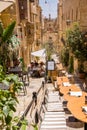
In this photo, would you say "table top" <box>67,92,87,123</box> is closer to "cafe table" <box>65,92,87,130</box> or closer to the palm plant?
"cafe table" <box>65,92,87,130</box>

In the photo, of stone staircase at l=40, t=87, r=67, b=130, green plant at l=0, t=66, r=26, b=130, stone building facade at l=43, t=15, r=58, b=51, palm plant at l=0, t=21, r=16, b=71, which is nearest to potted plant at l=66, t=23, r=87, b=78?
stone staircase at l=40, t=87, r=67, b=130

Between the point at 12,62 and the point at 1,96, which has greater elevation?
the point at 1,96

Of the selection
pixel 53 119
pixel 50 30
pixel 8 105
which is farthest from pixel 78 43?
pixel 50 30

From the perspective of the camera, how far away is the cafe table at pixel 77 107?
Answer: 9.06 meters

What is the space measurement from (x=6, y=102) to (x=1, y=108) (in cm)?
7

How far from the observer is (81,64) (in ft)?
81.6

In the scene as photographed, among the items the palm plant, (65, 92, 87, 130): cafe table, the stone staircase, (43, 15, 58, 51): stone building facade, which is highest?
the palm plant

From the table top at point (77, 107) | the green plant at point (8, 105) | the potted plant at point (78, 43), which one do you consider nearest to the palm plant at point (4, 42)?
the table top at point (77, 107)

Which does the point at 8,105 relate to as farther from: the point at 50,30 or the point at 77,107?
the point at 50,30

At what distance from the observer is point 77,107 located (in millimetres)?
10188

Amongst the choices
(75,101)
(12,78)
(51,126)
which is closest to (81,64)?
(75,101)

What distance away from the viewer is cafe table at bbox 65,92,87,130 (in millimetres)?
9062

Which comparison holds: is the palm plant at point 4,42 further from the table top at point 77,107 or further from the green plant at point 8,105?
the green plant at point 8,105

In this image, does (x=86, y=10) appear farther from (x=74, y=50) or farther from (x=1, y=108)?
(x=1, y=108)
